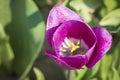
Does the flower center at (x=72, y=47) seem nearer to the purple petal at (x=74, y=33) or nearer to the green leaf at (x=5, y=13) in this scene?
the purple petal at (x=74, y=33)

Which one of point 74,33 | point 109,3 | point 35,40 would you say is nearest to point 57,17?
point 74,33

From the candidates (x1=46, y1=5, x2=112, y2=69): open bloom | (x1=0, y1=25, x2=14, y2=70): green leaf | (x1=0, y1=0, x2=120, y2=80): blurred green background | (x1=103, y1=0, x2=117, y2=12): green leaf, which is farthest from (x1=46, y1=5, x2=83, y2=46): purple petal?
(x1=103, y1=0, x2=117, y2=12): green leaf

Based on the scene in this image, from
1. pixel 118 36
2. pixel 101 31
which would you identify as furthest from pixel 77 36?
pixel 118 36

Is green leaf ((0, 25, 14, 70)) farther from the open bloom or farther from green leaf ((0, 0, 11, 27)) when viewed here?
the open bloom

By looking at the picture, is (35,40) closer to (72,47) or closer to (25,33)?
(25,33)

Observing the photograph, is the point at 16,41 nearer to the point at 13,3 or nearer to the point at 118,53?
the point at 13,3
